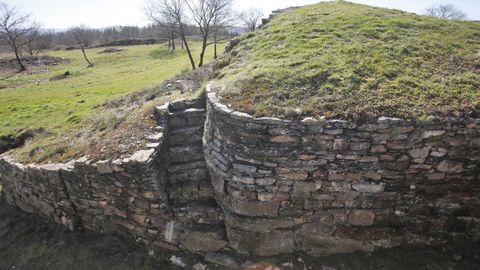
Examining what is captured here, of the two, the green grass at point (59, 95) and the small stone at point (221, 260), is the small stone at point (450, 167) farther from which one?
the green grass at point (59, 95)

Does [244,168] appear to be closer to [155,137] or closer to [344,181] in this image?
[344,181]

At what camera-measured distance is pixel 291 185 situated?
5.79 meters

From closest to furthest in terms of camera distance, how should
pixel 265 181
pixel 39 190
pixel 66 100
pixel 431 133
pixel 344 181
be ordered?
pixel 431 133, pixel 344 181, pixel 265 181, pixel 39 190, pixel 66 100

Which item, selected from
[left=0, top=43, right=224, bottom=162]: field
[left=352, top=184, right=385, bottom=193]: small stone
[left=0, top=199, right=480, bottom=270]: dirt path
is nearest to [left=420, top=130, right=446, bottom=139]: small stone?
[left=352, top=184, right=385, bottom=193]: small stone

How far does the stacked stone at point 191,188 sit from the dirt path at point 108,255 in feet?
1.46

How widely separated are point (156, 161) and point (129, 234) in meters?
1.95

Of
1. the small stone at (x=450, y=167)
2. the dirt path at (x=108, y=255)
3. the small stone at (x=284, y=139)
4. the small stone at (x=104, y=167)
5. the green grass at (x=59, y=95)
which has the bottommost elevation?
the dirt path at (x=108, y=255)

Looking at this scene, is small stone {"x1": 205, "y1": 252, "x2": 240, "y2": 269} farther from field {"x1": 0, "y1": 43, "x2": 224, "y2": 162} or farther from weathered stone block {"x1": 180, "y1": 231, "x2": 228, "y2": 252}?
field {"x1": 0, "y1": 43, "x2": 224, "y2": 162}

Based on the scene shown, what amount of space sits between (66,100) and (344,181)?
19944 millimetres

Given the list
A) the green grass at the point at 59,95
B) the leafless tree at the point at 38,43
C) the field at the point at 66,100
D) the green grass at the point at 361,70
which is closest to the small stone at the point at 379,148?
the green grass at the point at 361,70

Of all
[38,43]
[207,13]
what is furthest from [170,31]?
[38,43]

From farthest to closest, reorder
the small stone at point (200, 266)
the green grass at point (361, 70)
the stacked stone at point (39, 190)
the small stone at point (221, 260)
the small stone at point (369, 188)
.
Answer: the stacked stone at point (39, 190)
the small stone at point (200, 266)
the small stone at point (221, 260)
the green grass at point (361, 70)
the small stone at point (369, 188)

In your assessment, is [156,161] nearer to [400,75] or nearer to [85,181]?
[85,181]

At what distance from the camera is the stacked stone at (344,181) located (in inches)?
211
